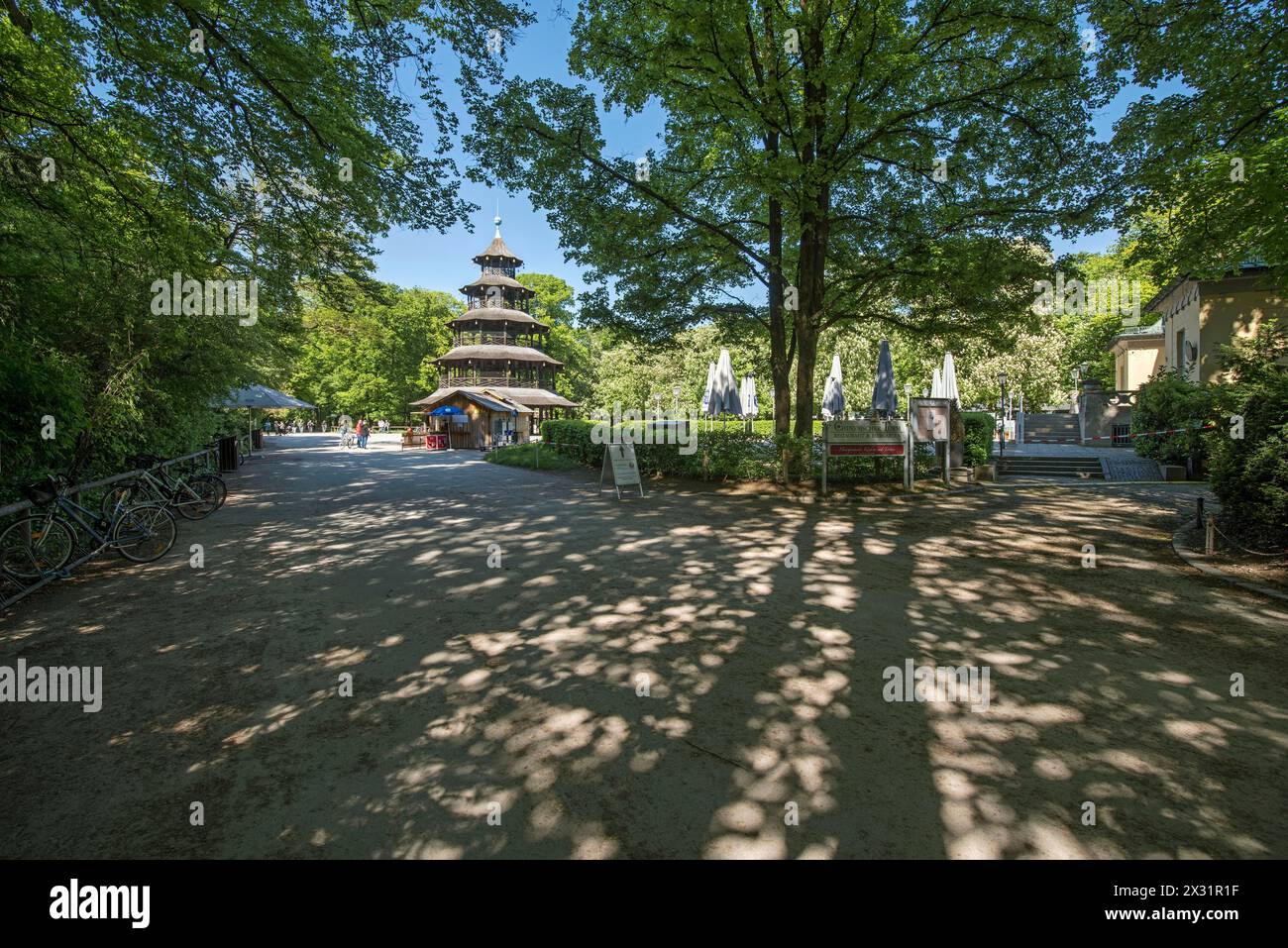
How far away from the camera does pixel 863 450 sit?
13086mm

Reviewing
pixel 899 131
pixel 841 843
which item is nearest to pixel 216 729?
pixel 841 843

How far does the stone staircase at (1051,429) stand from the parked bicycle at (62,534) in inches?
1396

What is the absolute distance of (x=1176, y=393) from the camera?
17.2 metres

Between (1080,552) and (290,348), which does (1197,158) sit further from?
(290,348)

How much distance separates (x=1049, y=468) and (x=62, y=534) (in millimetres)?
23241

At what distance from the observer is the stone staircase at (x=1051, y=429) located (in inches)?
1204

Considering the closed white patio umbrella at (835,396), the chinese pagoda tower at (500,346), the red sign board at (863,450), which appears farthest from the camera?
the chinese pagoda tower at (500,346)

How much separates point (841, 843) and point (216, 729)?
368cm

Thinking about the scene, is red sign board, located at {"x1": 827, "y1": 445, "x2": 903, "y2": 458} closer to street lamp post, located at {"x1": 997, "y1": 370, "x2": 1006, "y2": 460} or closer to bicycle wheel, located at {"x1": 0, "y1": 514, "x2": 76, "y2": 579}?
street lamp post, located at {"x1": 997, "y1": 370, "x2": 1006, "y2": 460}

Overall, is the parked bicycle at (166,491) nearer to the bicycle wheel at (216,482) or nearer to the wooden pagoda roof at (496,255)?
the bicycle wheel at (216,482)

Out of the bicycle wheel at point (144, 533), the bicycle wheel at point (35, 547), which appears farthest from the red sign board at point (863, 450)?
the bicycle wheel at point (35, 547)

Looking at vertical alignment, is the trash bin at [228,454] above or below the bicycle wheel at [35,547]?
above

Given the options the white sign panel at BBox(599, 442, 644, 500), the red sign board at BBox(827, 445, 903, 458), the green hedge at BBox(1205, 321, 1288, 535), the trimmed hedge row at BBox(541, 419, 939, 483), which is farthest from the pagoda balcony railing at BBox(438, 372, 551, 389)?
the green hedge at BBox(1205, 321, 1288, 535)

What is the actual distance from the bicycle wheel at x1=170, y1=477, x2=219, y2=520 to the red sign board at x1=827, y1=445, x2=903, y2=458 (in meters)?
13.1
